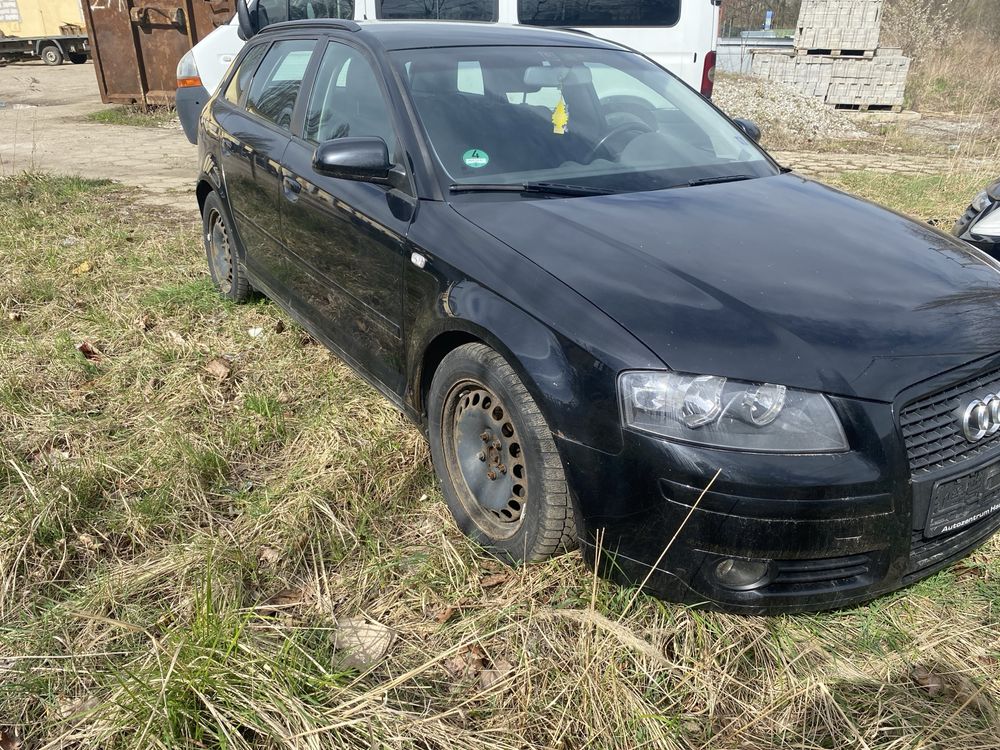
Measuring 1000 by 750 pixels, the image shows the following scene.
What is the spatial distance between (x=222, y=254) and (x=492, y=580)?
10.3 ft

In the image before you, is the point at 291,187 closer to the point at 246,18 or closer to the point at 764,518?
the point at 764,518

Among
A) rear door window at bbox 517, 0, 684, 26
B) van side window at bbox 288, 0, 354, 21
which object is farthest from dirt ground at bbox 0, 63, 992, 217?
rear door window at bbox 517, 0, 684, 26

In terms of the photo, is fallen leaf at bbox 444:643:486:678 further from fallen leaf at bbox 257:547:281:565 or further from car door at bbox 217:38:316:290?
car door at bbox 217:38:316:290

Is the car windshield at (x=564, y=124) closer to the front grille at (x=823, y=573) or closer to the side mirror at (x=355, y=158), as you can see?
the side mirror at (x=355, y=158)

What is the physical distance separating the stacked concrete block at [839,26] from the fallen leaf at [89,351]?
530 inches

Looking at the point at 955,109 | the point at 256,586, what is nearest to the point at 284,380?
the point at 256,586

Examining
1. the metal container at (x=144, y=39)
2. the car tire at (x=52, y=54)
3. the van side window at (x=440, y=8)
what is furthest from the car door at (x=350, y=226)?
the car tire at (x=52, y=54)

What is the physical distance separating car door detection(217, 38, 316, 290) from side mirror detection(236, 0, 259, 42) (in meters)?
4.46

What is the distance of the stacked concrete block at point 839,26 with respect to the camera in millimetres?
12891

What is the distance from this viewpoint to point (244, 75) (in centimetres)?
428

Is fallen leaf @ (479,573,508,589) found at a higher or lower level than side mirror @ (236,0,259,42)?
lower

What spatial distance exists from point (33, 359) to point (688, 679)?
11.4ft

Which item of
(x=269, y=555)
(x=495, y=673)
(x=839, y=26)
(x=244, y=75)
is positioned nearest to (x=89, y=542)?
(x=269, y=555)

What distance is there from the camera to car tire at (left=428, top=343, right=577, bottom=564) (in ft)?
6.92
